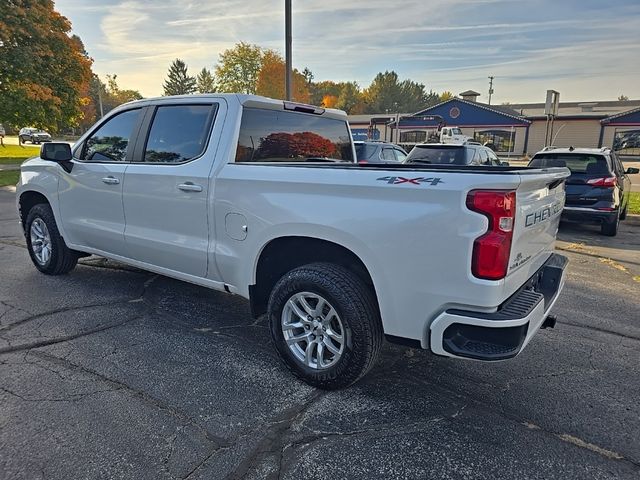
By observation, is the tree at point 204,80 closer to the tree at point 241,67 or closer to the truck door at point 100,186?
the tree at point 241,67

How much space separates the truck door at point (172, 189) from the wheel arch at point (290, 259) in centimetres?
45

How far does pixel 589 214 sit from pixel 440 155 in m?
3.25

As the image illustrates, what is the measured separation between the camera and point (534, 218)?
2684 millimetres

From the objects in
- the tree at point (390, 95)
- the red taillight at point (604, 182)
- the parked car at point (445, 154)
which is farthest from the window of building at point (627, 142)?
the tree at point (390, 95)

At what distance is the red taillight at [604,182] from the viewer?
27.5 ft

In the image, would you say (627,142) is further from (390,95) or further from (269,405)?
(390,95)

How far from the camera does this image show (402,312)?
2.63 meters

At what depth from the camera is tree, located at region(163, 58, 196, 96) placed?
3688 inches

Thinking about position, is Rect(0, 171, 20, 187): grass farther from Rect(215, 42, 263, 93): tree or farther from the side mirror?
Rect(215, 42, 263, 93): tree

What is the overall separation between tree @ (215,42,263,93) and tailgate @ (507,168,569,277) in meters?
60.9

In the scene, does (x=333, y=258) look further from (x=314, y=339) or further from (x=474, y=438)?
(x=474, y=438)

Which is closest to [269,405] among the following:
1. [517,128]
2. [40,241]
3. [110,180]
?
[110,180]

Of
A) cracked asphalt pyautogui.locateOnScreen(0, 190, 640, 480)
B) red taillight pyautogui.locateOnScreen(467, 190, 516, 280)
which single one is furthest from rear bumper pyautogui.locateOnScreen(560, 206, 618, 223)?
red taillight pyautogui.locateOnScreen(467, 190, 516, 280)

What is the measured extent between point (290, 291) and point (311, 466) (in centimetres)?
110
